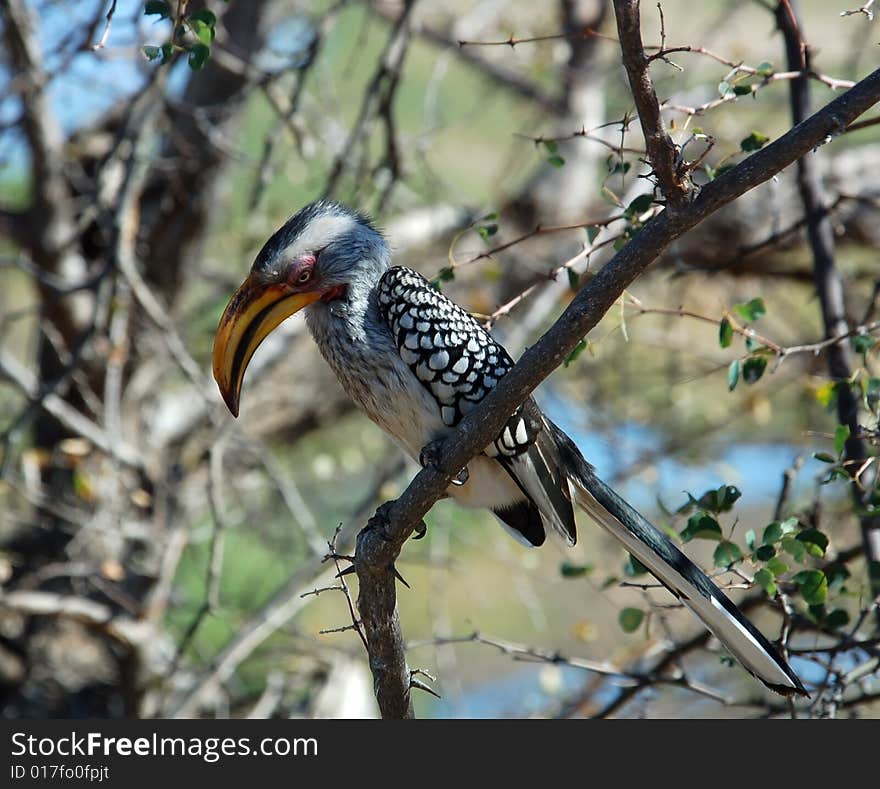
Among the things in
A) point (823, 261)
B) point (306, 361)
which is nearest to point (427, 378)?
point (823, 261)

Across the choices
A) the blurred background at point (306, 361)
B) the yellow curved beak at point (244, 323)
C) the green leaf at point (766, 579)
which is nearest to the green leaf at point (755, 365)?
the blurred background at point (306, 361)

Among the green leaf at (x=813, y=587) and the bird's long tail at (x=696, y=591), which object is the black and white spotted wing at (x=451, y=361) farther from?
the green leaf at (x=813, y=587)

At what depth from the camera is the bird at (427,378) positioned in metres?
2.32

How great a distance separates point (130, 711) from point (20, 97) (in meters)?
2.23

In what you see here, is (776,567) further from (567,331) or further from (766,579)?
(567,331)

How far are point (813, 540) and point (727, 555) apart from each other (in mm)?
163

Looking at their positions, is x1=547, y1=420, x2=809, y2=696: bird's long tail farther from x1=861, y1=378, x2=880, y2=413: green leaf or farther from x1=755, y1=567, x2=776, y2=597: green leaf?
x1=861, y1=378, x2=880, y2=413: green leaf

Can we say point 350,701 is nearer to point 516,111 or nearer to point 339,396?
point 339,396

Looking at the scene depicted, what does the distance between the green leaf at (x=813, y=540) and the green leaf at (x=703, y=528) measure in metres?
0.15

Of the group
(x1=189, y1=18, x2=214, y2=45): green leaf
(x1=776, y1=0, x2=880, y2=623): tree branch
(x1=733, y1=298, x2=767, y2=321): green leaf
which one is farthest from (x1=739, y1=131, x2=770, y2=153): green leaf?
(x1=189, y1=18, x2=214, y2=45): green leaf

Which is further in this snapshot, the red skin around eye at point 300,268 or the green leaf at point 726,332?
the red skin around eye at point 300,268

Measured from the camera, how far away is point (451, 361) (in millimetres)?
2424

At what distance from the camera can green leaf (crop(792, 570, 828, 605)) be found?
216cm

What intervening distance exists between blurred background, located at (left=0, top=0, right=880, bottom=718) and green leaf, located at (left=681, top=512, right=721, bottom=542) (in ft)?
1.11
